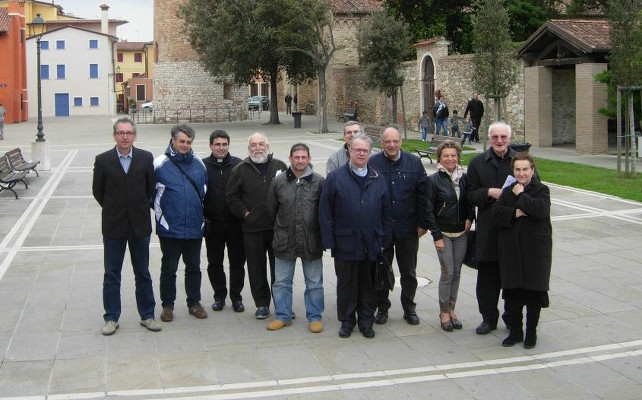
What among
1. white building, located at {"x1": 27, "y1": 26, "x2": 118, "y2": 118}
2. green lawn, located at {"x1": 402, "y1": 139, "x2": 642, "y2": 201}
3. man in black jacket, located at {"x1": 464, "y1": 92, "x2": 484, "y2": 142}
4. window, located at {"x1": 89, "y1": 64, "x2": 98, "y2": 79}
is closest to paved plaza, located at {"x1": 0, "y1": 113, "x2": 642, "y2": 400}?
green lawn, located at {"x1": 402, "y1": 139, "x2": 642, "y2": 201}

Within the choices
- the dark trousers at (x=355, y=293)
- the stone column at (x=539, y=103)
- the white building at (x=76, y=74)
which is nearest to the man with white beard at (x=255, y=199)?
the dark trousers at (x=355, y=293)

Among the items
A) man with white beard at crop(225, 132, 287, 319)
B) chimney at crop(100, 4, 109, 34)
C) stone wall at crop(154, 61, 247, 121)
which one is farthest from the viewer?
chimney at crop(100, 4, 109, 34)

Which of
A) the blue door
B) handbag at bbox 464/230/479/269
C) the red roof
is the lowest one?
handbag at bbox 464/230/479/269

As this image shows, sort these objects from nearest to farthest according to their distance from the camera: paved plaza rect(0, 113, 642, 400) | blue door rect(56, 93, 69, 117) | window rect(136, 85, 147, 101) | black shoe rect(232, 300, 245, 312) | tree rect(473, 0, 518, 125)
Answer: paved plaza rect(0, 113, 642, 400), black shoe rect(232, 300, 245, 312), tree rect(473, 0, 518, 125), blue door rect(56, 93, 69, 117), window rect(136, 85, 147, 101)

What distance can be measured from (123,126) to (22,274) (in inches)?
144

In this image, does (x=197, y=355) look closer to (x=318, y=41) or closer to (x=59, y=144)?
(x=59, y=144)

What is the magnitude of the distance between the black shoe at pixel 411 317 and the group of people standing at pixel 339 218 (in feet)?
0.04

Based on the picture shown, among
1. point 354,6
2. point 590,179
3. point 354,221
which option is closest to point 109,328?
point 354,221

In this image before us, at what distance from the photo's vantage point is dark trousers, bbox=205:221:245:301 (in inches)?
332

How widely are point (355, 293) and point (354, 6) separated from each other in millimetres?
43528

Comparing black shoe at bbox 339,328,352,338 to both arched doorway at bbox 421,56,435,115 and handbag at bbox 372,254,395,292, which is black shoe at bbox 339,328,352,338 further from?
arched doorway at bbox 421,56,435,115

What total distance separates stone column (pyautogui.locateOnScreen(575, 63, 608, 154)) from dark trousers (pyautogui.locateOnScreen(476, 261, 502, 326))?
17.9 m

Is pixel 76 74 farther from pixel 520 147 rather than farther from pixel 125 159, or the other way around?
pixel 520 147

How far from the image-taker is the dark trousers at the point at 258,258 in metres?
8.21
